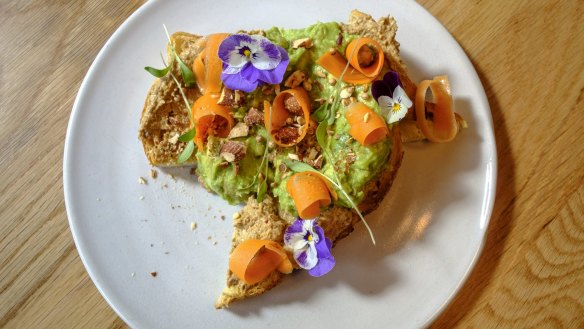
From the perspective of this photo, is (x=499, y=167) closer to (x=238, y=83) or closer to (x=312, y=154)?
(x=312, y=154)

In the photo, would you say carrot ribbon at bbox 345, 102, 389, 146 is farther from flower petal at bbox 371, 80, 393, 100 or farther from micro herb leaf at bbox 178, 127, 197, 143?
micro herb leaf at bbox 178, 127, 197, 143

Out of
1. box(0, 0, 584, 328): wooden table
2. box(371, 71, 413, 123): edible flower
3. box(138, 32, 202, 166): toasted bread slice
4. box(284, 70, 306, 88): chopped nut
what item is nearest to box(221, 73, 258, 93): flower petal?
box(284, 70, 306, 88): chopped nut

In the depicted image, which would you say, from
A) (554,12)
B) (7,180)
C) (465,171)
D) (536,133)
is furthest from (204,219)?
(554,12)

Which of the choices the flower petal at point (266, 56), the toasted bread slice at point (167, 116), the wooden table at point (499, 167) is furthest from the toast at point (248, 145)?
the wooden table at point (499, 167)

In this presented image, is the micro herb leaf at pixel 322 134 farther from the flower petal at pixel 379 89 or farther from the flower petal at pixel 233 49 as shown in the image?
the flower petal at pixel 233 49

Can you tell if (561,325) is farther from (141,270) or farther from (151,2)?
(151,2)

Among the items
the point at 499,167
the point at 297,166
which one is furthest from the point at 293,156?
the point at 499,167
